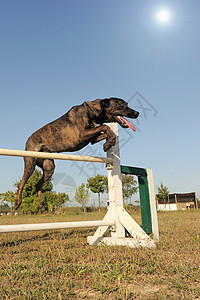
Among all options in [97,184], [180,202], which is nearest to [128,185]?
[97,184]

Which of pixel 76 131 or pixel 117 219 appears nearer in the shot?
pixel 76 131

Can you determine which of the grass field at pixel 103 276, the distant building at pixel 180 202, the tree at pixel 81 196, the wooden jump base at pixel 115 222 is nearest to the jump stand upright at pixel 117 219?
the wooden jump base at pixel 115 222

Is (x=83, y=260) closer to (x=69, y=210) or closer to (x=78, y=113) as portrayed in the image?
(x=78, y=113)

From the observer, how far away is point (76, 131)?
304 centimetres

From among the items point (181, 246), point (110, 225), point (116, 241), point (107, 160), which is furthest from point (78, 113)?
point (181, 246)

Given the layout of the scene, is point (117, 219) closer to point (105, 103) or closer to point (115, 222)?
point (115, 222)

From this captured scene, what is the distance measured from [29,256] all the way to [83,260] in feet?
2.24

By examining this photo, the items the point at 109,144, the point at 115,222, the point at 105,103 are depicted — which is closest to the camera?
the point at 109,144

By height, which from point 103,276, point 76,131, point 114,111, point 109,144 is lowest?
point 103,276

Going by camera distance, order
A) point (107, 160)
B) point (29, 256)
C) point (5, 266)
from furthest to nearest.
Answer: point (107, 160) → point (29, 256) → point (5, 266)

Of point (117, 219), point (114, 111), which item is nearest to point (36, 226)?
point (117, 219)

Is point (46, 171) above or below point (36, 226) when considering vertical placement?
above

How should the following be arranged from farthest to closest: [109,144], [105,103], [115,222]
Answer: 1. [115,222]
2. [105,103]
3. [109,144]

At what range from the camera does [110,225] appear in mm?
3250
